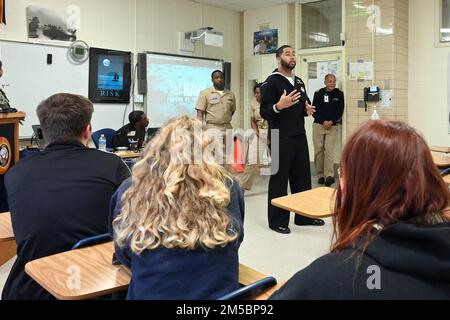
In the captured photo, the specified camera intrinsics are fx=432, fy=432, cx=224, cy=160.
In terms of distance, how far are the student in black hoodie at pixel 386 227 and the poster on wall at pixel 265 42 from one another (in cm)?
668

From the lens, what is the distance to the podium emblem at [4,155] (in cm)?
349

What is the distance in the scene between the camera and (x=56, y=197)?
1.61 m

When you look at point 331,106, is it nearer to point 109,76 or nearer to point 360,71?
point 360,71

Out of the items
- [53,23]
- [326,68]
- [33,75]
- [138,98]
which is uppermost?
[53,23]

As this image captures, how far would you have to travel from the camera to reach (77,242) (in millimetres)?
1675

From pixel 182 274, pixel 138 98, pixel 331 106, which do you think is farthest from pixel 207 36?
pixel 182 274

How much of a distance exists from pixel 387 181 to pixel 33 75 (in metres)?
5.24

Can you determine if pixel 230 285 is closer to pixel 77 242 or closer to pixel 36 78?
pixel 77 242

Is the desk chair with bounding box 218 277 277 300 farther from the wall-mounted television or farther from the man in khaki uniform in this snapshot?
the wall-mounted television

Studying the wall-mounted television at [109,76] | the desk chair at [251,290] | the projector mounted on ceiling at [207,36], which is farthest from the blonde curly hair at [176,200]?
the projector mounted on ceiling at [207,36]

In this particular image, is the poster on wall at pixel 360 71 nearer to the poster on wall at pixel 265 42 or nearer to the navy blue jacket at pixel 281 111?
the poster on wall at pixel 265 42

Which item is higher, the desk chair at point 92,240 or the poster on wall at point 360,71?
the poster on wall at point 360,71

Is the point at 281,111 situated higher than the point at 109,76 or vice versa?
the point at 109,76
